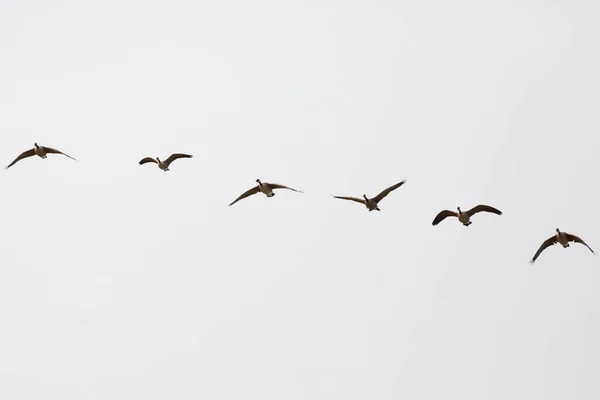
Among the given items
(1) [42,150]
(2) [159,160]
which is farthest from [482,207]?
(1) [42,150]

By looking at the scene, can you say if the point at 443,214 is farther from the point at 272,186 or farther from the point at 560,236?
the point at 272,186

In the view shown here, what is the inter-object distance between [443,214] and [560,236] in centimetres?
497

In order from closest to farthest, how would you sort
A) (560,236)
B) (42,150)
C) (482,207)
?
1. (560,236)
2. (482,207)
3. (42,150)

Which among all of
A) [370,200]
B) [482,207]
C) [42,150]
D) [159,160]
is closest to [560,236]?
[482,207]

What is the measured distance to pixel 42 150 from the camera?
36.7 m

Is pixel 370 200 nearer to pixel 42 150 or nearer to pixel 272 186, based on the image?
pixel 272 186

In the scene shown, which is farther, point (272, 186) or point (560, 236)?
point (272, 186)

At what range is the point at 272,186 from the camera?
3528 cm

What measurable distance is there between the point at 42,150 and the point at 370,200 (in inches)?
568

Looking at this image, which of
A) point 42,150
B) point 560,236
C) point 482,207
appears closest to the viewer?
point 560,236

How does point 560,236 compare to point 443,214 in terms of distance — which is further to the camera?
point 443,214

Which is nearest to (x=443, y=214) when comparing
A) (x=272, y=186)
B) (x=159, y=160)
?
(x=272, y=186)

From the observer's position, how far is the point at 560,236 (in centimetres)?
3234

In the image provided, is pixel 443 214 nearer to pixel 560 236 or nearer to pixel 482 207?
pixel 482 207
